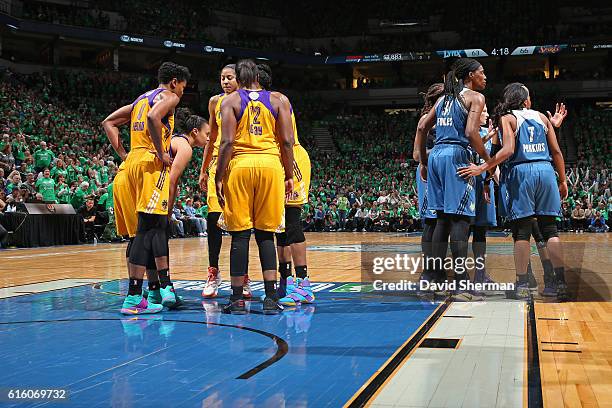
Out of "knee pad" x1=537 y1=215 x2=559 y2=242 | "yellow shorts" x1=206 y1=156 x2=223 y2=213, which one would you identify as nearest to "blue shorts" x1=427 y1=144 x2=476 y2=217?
"knee pad" x1=537 y1=215 x2=559 y2=242

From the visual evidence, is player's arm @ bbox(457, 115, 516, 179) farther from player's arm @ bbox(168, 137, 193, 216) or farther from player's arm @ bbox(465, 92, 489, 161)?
player's arm @ bbox(168, 137, 193, 216)

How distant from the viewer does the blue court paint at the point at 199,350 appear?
246cm

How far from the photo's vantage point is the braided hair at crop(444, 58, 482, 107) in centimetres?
496

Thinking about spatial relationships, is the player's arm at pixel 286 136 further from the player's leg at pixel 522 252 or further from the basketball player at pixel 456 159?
the player's leg at pixel 522 252

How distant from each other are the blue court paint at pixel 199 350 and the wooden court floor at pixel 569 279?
0.77 m

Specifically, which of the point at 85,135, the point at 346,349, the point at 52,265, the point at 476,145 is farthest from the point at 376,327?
the point at 85,135

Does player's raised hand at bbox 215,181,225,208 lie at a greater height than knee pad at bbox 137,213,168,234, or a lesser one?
greater

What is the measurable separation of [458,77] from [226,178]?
6.86 ft

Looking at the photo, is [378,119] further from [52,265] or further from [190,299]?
[190,299]

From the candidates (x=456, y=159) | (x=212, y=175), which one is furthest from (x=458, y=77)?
(x=212, y=175)

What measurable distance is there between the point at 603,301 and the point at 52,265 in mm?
6812

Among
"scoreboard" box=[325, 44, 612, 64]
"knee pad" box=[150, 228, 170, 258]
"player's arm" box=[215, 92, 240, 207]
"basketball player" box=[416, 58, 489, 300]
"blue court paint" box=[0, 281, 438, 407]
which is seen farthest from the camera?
"scoreboard" box=[325, 44, 612, 64]

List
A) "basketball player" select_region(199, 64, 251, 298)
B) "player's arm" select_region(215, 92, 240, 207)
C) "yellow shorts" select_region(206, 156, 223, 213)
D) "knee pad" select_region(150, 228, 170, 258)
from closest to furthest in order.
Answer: "player's arm" select_region(215, 92, 240, 207)
"knee pad" select_region(150, 228, 170, 258)
"basketball player" select_region(199, 64, 251, 298)
"yellow shorts" select_region(206, 156, 223, 213)

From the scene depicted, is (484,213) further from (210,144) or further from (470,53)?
(470,53)
